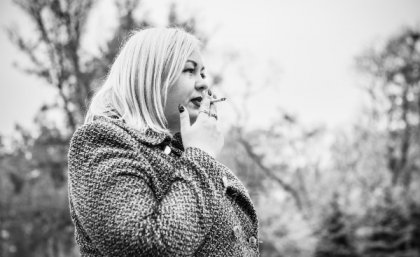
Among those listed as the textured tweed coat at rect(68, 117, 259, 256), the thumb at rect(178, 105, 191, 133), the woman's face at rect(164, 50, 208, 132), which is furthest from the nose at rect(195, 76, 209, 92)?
the textured tweed coat at rect(68, 117, 259, 256)

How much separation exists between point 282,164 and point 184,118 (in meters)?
18.3

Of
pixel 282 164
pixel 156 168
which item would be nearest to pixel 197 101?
pixel 156 168

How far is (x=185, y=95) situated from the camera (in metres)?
1.44

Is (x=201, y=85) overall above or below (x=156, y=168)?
above

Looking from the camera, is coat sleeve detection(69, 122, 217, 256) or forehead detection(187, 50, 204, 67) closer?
coat sleeve detection(69, 122, 217, 256)

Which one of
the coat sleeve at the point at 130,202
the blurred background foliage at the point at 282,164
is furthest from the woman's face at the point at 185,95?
the blurred background foliage at the point at 282,164

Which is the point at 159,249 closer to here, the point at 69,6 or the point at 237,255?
the point at 237,255

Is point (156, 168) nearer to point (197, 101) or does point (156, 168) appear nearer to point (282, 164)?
point (197, 101)

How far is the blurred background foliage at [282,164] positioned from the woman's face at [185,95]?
7.07 meters

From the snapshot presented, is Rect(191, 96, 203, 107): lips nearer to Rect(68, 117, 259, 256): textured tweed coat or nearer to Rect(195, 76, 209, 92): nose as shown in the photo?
Rect(195, 76, 209, 92): nose

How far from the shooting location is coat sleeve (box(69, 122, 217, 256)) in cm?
104

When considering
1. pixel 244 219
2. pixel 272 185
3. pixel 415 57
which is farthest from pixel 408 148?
pixel 244 219

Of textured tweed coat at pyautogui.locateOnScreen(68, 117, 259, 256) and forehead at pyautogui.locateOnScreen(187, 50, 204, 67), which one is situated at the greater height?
forehead at pyautogui.locateOnScreen(187, 50, 204, 67)

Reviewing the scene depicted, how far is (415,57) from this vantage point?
20656 millimetres
